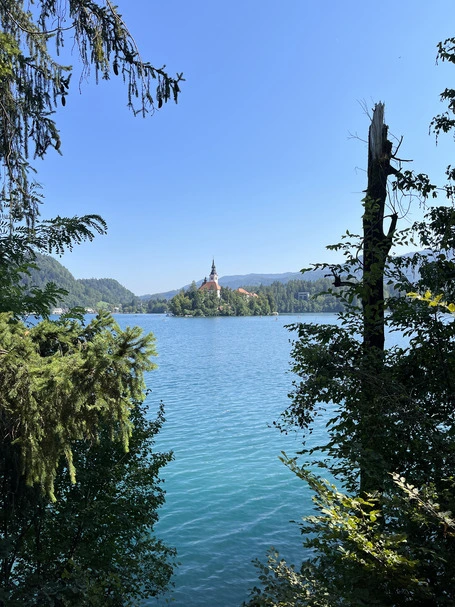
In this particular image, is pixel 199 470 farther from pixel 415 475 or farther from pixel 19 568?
pixel 415 475

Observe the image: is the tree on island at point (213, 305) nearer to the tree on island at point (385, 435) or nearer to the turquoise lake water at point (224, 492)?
the turquoise lake water at point (224, 492)

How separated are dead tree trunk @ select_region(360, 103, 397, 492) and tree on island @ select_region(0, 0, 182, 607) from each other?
2.24 metres

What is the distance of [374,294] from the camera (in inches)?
241

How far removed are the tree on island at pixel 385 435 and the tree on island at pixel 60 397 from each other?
5.19 ft

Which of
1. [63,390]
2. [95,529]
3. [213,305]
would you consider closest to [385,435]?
[63,390]

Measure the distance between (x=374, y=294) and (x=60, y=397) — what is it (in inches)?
169

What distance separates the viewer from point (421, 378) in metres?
5.24

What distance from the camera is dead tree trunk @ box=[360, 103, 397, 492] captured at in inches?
171

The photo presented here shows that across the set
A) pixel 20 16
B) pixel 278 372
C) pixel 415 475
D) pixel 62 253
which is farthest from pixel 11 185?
pixel 278 372

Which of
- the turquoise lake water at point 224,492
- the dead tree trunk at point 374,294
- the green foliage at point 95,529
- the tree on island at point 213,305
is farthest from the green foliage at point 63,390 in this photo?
the tree on island at point 213,305

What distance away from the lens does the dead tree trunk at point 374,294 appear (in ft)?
14.3

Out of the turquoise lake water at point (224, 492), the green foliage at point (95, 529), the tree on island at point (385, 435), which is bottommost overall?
the turquoise lake water at point (224, 492)

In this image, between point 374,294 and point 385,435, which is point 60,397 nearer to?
point 385,435

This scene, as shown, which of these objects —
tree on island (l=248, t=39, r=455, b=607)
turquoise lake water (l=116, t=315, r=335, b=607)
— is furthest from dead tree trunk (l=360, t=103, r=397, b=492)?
turquoise lake water (l=116, t=315, r=335, b=607)
